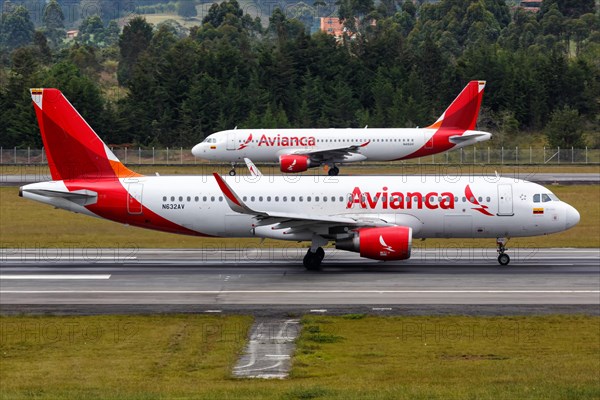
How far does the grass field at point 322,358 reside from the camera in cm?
2191

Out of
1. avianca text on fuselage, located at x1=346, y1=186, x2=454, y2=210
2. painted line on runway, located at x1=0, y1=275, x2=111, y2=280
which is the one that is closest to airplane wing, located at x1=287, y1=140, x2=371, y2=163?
avianca text on fuselage, located at x1=346, y1=186, x2=454, y2=210

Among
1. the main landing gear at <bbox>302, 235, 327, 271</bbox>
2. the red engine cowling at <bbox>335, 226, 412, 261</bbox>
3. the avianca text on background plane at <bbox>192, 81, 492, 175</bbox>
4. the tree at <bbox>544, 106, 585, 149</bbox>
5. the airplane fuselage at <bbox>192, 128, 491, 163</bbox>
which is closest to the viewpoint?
the red engine cowling at <bbox>335, 226, 412, 261</bbox>

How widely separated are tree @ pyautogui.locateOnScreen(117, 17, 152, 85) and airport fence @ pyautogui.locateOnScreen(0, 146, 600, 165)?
2274 inches

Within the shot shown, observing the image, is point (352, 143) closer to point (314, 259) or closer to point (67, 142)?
point (67, 142)

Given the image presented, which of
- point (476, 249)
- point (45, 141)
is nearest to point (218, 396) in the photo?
point (45, 141)

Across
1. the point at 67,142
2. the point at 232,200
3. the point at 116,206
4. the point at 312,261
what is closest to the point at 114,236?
the point at 116,206

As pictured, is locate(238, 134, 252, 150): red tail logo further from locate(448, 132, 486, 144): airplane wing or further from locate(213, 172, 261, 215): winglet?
locate(213, 172, 261, 215): winglet

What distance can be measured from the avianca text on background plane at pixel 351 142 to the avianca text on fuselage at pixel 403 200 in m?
34.0

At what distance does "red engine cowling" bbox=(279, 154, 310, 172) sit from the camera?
75.5 metres

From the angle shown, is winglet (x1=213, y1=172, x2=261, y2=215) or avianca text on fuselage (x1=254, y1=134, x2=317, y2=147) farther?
avianca text on fuselage (x1=254, y1=134, x2=317, y2=147)

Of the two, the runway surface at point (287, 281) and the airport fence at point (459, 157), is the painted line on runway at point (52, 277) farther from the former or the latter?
the airport fence at point (459, 157)

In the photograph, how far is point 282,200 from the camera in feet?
138

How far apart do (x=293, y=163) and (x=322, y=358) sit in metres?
50.1

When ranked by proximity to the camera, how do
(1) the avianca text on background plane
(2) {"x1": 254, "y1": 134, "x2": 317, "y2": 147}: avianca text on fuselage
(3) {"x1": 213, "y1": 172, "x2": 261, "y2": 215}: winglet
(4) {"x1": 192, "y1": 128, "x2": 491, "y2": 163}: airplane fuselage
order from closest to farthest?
(3) {"x1": 213, "y1": 172, "x2": 261, "y2": 215}: winglet, (1) the avianca text on background plane, (4) {"x1": 192, "y1": 128, "x2": 491, "y2": 163}: airplane fuselage, (2) {"x1": 254, "y1": 134, "x2": 317, "y2": 147}: avianca text on fuselage
